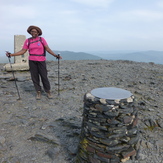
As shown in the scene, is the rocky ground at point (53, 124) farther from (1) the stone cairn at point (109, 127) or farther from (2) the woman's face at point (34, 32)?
(2) the woman's face at point (34, 32)

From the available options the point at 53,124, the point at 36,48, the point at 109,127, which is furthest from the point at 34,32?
the point at 109,127

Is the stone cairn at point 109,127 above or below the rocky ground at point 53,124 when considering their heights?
above

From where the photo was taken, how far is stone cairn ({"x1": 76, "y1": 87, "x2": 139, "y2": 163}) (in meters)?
3.55

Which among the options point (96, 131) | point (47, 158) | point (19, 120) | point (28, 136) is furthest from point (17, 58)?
point (96, 131)

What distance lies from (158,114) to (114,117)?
4070mm

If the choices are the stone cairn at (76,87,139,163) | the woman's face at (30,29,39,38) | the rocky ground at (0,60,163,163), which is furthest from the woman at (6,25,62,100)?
the stone cairn at (76,87,139,163)

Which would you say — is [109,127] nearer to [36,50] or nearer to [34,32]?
[36,50]

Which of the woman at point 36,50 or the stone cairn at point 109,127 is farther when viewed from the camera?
the woman at point 36,50

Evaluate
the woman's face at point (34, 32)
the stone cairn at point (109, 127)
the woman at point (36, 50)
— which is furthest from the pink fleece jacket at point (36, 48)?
the stone cairn at point (109, 127)

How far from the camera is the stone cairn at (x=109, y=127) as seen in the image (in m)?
3.55

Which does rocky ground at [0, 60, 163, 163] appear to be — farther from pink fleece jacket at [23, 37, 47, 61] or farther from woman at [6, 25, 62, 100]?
pink fleece jacket at [23, 37, 47, 61]

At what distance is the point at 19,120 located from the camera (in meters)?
6.23

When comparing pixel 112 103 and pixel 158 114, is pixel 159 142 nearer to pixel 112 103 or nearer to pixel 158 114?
pixel 158 114

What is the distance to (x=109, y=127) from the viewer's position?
3.59 metres
